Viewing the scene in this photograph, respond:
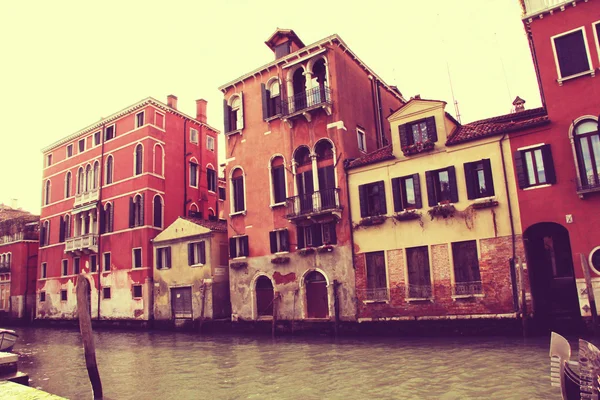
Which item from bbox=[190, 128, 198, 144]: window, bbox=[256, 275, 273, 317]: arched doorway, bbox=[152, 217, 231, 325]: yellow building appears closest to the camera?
bbox=[256, 275, 273, 317]: arched doorway

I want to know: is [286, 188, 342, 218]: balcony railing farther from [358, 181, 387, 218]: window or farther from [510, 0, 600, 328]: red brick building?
[510, 0, 600, 328]: red brick building

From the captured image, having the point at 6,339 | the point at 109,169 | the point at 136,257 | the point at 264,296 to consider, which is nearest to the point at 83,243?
the point at 109,169

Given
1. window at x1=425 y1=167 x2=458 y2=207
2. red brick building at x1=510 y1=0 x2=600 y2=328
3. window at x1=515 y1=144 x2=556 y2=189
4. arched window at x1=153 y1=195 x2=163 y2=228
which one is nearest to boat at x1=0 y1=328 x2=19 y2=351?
window at x1=425 y1=167 x2=458 y2=207

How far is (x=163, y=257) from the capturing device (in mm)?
26656

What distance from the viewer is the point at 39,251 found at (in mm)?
35062

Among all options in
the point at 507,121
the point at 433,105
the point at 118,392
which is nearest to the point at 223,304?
the point at 118,392

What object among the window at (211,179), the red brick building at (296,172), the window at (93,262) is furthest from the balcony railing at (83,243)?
the red brick building at (296,172)

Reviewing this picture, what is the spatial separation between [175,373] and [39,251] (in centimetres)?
2772

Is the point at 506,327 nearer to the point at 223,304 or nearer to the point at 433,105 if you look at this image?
the point at 433,105

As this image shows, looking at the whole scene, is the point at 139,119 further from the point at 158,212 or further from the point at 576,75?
the point at 576,75

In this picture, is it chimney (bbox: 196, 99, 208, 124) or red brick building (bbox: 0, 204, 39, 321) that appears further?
red brick building (bbox: 0, 204, 39, 321)

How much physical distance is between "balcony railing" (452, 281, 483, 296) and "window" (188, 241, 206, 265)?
13556 millimetres

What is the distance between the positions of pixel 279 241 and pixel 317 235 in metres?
2.19

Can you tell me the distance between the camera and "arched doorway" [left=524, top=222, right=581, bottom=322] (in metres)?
16.2
